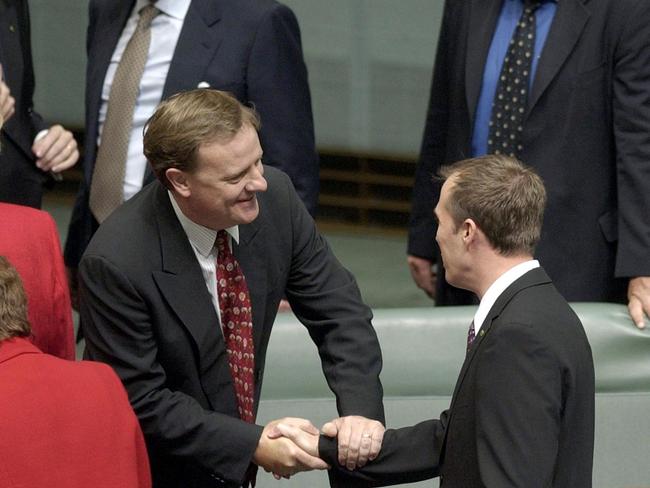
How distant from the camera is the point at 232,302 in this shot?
9.75 feet

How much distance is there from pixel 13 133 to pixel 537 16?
1.44 meters

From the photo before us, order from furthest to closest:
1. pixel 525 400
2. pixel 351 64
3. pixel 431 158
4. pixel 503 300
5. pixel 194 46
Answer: pixel 351 64, pixel 431 158, pixel 194 46, pixel 503 300, pixel 525 400

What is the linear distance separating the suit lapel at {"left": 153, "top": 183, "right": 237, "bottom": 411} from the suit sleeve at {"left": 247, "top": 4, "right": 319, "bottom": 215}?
0.84m

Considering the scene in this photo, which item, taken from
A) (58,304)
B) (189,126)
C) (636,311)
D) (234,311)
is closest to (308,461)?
(234,311)

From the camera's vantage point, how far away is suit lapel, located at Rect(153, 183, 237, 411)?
9.45ft

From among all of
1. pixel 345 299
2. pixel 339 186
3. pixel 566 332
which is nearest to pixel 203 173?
pixel 345 299

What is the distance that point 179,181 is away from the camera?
9.27 feet

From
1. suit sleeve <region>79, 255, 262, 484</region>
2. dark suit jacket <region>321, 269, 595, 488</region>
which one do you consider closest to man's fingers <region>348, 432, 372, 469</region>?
suit sleeve <region>79, 255, 262, 484</region>

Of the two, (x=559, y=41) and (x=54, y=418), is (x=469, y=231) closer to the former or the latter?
(x=54, y=418)

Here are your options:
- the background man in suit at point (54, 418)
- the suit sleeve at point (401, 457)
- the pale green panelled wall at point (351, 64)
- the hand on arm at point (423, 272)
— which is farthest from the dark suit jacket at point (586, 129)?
the pale green panelled wall at point (351, 64)

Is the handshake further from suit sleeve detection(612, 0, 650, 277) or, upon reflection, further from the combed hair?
suit sleeve detection(612, 0, 650, 277)

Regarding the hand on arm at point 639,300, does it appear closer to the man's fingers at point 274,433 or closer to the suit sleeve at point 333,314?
the suit sleeve at point 333,314

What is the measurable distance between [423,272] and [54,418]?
6.48 feet

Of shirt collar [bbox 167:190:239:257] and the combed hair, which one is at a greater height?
the combed hair
